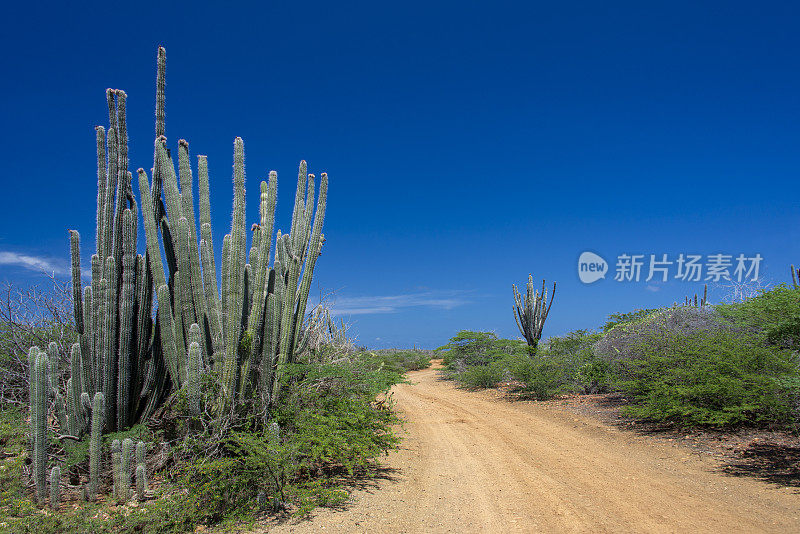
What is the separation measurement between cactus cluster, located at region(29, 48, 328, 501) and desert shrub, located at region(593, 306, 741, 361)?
9.18 metres

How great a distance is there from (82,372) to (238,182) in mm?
3147

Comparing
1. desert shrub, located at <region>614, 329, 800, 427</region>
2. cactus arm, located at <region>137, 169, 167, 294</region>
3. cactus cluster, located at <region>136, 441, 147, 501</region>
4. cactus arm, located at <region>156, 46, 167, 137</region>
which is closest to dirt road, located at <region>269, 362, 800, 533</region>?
desert shrub, located at <region>614, 329, 800, 427</region>

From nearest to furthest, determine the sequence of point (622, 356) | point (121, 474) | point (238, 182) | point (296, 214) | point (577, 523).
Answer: point (577, 523) → point (121, 474) → point (238, 182) → point (296, 214) → point (622, 356)

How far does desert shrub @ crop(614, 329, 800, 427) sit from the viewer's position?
25.6 feet

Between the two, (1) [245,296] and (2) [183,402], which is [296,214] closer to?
(1) [245,296]

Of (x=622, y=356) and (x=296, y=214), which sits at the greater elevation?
(x=296, y=214)

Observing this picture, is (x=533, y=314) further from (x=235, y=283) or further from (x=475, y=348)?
(x=235, y=283)

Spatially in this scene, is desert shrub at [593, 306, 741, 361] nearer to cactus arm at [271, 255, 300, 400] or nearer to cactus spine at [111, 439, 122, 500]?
cactus arm at [271, 255, 300, 400]

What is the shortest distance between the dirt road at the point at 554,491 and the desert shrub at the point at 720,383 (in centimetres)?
97

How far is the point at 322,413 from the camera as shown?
21.3 feet

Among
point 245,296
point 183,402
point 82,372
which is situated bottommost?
point 183,402

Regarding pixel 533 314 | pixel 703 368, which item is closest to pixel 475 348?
pixel 533 314

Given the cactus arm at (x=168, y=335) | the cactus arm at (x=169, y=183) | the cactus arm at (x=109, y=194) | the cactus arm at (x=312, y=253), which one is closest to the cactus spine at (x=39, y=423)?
the cactus arm at (x=168, y=335)

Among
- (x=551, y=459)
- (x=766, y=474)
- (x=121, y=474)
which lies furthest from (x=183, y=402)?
(x=766, y=474)
